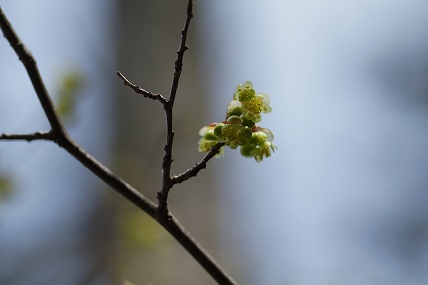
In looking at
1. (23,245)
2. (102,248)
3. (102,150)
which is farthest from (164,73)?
(23,245)

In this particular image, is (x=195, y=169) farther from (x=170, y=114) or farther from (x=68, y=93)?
(x=68, y=93)

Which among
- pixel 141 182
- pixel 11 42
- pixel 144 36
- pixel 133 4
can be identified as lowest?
pixel 11 42

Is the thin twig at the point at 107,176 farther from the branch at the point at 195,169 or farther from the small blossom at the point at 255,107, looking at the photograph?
the small blossom at the point at 255,107

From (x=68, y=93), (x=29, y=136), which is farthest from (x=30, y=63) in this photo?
(x=68, y=93)

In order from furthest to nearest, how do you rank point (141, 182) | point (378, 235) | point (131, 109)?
point (378, 235), point (131, 109), point (141, 182)

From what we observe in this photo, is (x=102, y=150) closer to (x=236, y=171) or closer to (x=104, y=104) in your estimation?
(x=104, y=104)

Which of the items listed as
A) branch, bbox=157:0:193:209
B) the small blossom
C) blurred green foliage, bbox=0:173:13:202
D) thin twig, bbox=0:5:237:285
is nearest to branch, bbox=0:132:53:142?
thin twig, bbox=0:5:237:285

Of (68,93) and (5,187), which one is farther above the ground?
(68,93)

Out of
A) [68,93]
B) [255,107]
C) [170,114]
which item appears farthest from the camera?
[68,93]

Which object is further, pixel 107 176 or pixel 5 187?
pixel 5 187
